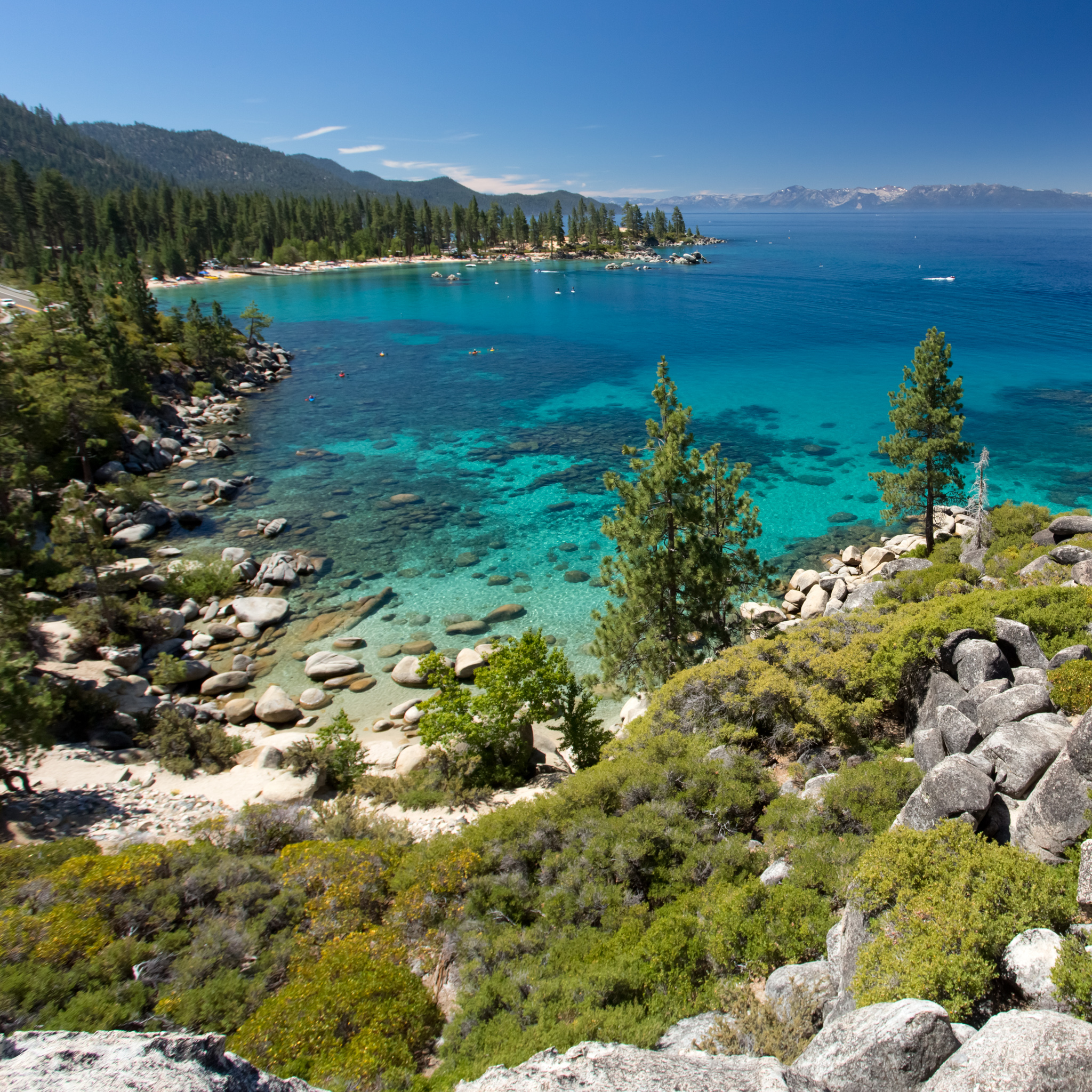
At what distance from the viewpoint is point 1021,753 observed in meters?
11.0

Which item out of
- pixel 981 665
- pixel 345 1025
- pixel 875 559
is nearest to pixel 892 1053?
pixel 345 1025

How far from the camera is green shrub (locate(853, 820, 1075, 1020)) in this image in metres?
7.77

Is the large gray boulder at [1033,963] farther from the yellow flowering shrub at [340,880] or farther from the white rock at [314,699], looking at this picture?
the white rock at [314,699]

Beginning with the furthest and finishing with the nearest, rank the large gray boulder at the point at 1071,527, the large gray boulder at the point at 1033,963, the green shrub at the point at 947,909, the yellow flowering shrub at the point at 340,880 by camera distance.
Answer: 1. the large gray boulder at the point at 1071,527
2. the yellow flowering shrub at the point at 340,880
3. the green shrub at the point at 947,909
4. the large gray boulder at the point at 1033,963

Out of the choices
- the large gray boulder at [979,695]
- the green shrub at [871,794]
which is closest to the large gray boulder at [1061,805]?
the green shrub at [871,794]

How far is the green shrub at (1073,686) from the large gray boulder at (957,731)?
1700mm

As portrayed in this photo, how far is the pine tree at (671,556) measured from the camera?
64.1 feet

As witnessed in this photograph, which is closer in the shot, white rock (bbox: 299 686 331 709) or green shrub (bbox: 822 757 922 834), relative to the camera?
green shrub (bbox: 822 757 922 834)

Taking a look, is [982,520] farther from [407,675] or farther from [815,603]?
[407,675]

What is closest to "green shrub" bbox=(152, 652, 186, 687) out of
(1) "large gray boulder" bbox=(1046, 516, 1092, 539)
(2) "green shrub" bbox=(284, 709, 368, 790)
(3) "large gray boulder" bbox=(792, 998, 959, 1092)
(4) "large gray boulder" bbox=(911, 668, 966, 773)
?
(2) "green shrub" bbox=(284, 709, 368, 790)

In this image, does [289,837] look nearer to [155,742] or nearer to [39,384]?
[155,742]

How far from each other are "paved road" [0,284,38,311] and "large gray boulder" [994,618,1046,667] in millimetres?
90470

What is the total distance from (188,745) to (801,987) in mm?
19290

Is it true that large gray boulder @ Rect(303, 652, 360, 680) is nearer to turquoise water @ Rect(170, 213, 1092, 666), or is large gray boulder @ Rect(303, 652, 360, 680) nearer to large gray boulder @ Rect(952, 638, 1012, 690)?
turquoise water @ Rect(170, 213, 1092, 666)
